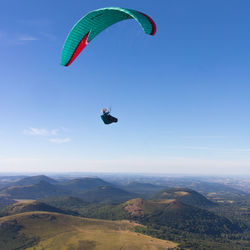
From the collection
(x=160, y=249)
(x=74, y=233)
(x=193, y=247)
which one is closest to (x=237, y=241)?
(x=193, y=247)

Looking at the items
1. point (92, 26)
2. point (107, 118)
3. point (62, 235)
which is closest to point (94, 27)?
point (92, 26)

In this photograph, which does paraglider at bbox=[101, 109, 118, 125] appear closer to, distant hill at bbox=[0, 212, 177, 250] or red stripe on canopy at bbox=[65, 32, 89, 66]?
red stripe on canopy at bbox=[65, 32, 89, 66]

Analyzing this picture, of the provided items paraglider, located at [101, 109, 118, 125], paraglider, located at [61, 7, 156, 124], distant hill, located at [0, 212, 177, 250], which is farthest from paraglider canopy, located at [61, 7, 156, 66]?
distant hill, located at [0, 212, 177, 250]

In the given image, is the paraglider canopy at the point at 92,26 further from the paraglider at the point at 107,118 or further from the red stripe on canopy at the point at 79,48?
the paraglider at the point at 107,118

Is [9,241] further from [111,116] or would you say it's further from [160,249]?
[111,116]

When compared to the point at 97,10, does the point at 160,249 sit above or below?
below

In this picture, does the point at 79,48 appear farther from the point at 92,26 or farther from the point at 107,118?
the point at 107,118

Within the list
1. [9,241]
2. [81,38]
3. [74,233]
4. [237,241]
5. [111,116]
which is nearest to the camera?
[81,38]

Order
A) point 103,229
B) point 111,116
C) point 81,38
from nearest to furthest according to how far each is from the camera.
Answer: point 81,38 → point 111,116 → point 103,229
